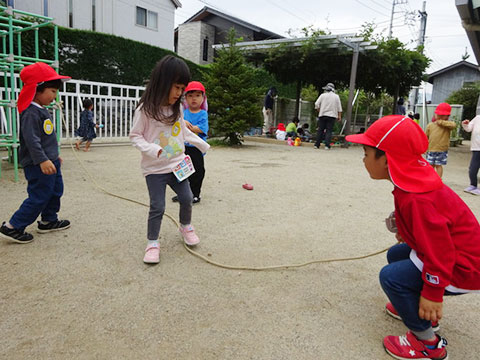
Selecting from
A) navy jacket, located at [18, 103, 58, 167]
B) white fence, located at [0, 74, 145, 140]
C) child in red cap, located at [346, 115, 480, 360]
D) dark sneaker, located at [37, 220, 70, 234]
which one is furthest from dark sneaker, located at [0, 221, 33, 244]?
white fence, located at [0, 74, 145, 140]

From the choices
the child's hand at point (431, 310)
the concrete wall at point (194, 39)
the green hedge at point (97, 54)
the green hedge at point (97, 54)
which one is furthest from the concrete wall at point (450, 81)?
the child's hand at point (431, 310)

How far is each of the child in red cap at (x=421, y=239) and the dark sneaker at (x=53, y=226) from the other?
2.76m

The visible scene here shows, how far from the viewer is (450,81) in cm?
3459

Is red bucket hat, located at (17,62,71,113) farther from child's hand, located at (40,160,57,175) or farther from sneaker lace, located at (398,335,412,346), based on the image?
sneaker lace, located at (398,335,412,346)

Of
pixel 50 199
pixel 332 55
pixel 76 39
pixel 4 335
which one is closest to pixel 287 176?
pixel 50 199

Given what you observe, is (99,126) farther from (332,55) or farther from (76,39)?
(332,55)

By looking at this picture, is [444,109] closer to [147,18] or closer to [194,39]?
[147,18]

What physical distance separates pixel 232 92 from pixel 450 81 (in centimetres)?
3250

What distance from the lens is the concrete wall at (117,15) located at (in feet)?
60.3

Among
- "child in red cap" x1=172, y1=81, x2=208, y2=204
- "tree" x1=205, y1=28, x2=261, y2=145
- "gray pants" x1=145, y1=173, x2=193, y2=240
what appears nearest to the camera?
"gray pants" x1=145, y1=173, x2=193, y2=240

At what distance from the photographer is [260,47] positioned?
13258 millimetres

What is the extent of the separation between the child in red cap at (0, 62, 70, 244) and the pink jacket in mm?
832

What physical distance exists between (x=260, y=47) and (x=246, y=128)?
450 cm

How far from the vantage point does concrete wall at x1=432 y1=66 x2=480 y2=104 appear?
33594mm
